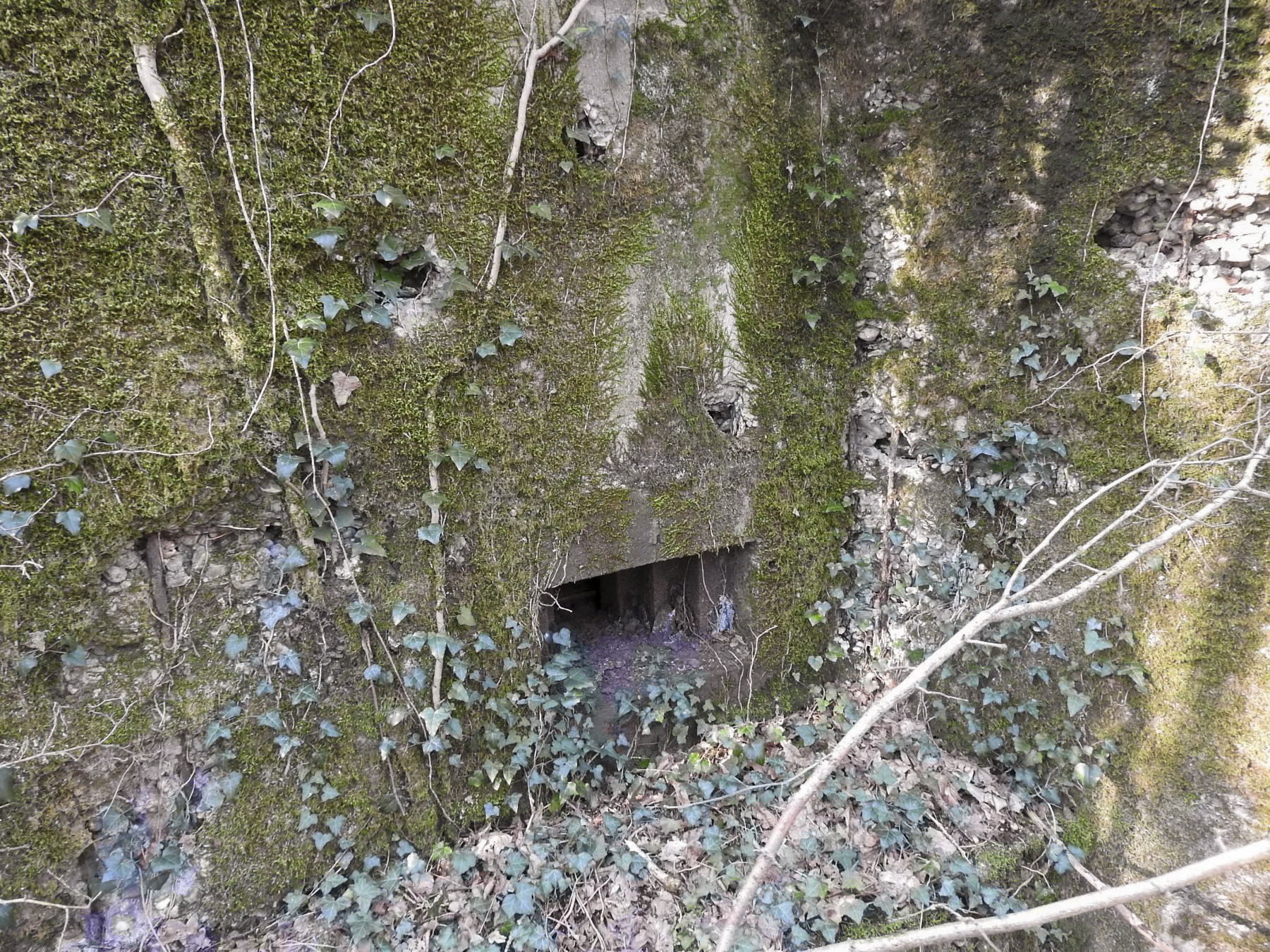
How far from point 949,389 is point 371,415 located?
288 centimetres

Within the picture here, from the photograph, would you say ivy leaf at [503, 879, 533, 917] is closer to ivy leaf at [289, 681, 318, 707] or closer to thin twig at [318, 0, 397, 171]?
ivy leaf at [289, 681, 318, 707]

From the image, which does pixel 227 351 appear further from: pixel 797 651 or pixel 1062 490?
pixel 1062 490

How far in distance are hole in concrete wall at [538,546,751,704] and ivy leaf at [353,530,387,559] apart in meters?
0.85

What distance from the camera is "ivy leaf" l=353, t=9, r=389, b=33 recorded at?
212cm

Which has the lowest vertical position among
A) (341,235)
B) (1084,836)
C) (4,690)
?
(1084,836)

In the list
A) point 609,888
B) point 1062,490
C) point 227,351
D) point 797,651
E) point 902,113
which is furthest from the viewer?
point 797,651

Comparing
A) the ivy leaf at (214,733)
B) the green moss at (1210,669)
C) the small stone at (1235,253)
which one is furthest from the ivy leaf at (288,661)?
the small stone at (1235,253)

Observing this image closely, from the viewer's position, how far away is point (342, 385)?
89.6 inches

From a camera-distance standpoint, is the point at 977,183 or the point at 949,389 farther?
the point at 949,389

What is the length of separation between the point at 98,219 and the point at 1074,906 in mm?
3503

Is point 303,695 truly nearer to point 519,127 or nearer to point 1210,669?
point 519,127

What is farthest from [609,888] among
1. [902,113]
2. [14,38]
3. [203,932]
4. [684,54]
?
[902,113]

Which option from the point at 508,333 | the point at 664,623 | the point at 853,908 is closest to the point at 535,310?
the point at 508,333

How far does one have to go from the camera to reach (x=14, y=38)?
171 cm
